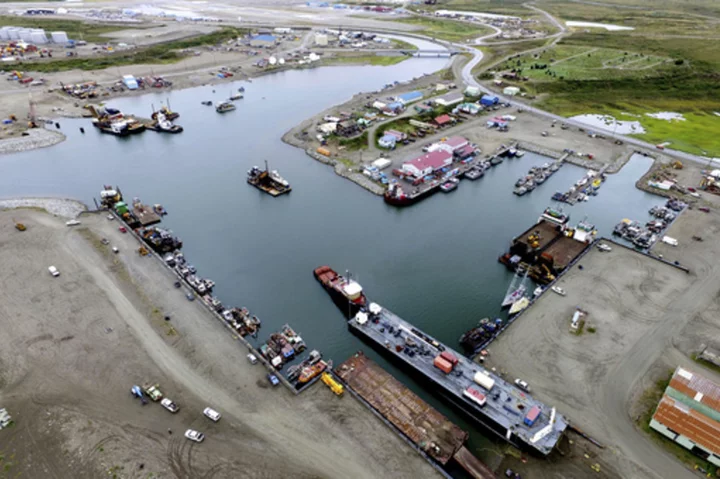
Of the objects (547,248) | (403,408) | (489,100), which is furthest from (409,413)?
(489,100)

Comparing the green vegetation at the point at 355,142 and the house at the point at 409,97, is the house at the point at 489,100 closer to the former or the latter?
the house at the point at 409,97

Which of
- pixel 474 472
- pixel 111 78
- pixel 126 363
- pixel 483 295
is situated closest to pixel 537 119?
pixel 483 295

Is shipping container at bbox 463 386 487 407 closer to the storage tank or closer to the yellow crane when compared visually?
the yellow crane

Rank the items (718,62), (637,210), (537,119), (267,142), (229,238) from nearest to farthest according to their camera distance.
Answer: (229,238), (637,210), (267,142), (537,119), (718,62)

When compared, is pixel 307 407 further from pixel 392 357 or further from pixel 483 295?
pixel 483 295

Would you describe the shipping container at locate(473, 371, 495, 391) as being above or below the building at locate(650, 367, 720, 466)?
below

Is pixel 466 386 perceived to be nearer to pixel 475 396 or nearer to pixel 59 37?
pixel 475 396

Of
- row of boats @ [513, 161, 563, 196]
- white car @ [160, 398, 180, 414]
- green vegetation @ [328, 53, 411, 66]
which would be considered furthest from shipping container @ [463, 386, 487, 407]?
green vegetation @ [328, 53, 411, 66]
